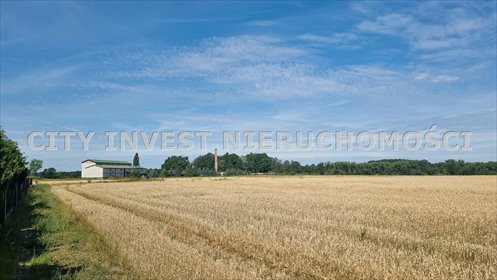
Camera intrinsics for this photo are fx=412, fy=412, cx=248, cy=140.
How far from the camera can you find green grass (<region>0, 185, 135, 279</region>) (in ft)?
29.0

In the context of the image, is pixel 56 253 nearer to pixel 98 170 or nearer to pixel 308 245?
pixel 308 245

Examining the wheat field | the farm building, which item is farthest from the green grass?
the farm building

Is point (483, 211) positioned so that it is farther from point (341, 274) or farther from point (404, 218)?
point (341, 274)

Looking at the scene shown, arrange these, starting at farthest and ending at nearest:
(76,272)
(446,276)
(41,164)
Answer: (41,164), (76,272), (446,276)

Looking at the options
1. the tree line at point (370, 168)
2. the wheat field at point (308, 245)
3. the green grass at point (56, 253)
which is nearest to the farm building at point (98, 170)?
the tree line at point (370, 168)

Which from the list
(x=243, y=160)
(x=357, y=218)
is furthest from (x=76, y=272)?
(x=243, y=160)

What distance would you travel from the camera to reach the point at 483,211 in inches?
691

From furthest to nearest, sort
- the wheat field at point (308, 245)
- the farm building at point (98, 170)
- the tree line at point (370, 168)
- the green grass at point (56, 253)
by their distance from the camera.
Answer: the farm building at point (98, 170)
the tree line at point (370, 168)
the green grass at point (56, 253)
the wheat field at point (308, 245)

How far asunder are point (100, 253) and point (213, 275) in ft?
14.6

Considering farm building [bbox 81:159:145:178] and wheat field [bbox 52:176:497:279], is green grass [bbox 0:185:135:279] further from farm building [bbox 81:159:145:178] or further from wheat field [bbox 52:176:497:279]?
farm building [bbox 81:159:145:178]

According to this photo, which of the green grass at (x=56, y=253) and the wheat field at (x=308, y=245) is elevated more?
the wheat field at (x=308, y=245)

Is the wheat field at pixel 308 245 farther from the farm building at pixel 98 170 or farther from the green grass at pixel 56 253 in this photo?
the farm building at pixel 98 170

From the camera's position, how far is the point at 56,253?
36.8 feet

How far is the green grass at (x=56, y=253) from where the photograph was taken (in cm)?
884
